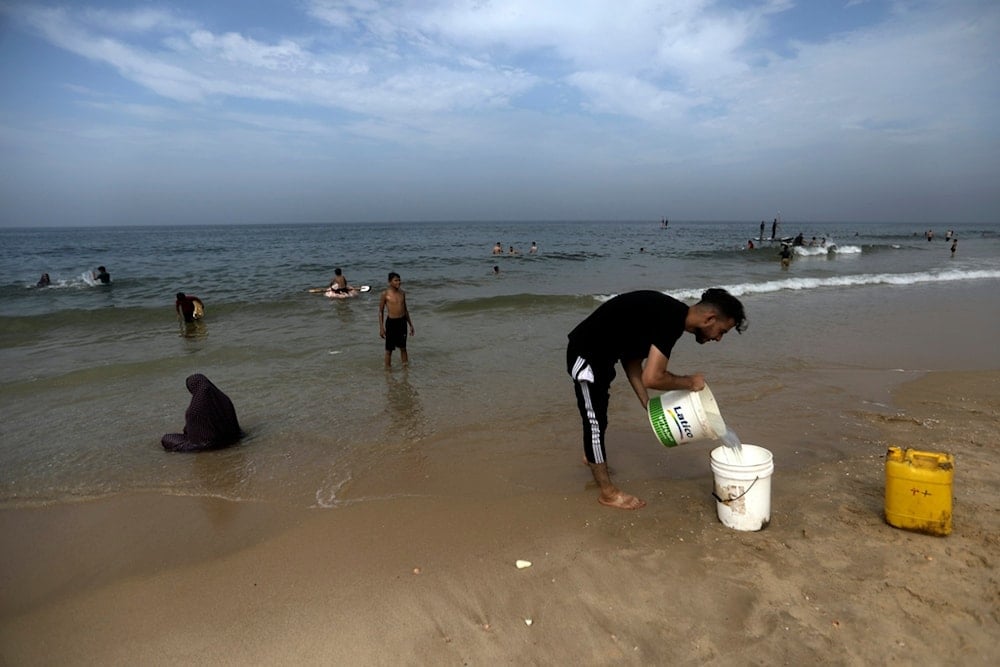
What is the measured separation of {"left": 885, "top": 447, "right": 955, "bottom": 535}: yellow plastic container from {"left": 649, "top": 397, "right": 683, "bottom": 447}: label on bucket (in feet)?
4.31

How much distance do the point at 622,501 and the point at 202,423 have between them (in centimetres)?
408

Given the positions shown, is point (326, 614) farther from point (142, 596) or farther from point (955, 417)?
point (955, 417)

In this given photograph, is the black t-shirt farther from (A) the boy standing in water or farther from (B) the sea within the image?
(A) the boy standing in water

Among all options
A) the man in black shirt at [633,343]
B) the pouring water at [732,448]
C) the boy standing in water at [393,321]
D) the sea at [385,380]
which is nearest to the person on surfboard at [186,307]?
the sea at [385,380]

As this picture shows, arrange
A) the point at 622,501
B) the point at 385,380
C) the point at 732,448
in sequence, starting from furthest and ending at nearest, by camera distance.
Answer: the point at 385,380
the point at 622,501
the point at 732,448

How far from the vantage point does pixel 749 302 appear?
1491 cm

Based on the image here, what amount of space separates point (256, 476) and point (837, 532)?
4542mm

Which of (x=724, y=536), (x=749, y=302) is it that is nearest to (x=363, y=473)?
(x=724, y=536)

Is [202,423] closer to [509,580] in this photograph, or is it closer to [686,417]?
[509,580]

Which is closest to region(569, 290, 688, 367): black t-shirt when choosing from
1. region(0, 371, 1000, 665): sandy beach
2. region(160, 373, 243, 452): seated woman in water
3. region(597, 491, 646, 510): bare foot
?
region(597, 491, 646, 510): bare foot

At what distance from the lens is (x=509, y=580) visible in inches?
124

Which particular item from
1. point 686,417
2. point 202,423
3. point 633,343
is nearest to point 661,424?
point 686,417

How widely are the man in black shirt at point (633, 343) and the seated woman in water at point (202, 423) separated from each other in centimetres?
373

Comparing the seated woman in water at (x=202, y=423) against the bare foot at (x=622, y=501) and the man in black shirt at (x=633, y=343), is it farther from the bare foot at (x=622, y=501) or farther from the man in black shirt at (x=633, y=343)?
the bare foot at (x=622, y=501)
